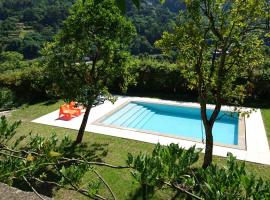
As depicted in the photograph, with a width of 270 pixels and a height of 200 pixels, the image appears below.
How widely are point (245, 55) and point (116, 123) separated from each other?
9.14 metres

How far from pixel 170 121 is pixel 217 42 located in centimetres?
964

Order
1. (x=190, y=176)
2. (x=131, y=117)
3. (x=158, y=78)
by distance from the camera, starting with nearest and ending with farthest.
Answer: (x=190, y=176), (x=131, y=117), (x=158, y=78)

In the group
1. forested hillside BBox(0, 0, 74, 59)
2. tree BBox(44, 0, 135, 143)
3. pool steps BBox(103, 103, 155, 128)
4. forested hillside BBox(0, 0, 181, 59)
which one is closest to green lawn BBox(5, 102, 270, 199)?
tree BBox(44, 0, 135, 143)

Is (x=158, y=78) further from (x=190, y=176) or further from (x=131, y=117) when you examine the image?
(x=190, y=176)

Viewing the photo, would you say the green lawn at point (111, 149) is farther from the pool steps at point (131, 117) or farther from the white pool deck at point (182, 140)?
the pool steps at point (131, 117)

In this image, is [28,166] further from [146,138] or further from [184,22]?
[146,138]

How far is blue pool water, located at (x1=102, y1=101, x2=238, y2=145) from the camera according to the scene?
15819 mm

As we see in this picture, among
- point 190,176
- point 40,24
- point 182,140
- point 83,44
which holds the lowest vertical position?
point 182,140

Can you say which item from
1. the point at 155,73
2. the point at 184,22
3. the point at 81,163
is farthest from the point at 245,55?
the point at 155,73

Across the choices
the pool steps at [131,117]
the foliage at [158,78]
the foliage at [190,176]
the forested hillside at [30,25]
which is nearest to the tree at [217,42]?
the foliage at [190,176]

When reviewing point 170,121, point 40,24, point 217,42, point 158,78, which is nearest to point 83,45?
point 217,42

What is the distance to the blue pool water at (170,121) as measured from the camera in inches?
623

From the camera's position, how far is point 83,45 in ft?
35.6

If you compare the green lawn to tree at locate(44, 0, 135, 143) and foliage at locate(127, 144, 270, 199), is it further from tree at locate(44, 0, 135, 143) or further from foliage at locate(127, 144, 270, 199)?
foliage at locate(127, 144, 270, 199)
